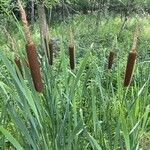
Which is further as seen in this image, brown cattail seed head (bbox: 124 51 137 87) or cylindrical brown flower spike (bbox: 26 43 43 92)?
brown cattail seed head (bbox: 124 51 137 87)

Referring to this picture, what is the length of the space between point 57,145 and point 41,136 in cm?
7

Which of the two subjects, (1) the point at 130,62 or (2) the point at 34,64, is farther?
(1) the point at 130,62

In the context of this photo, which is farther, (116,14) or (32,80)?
(116,14)

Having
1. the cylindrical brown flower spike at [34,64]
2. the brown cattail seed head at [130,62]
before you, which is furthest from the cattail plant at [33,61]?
the brown cattail seed head at [130,62]

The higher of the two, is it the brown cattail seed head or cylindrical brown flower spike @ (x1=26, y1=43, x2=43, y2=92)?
cylindrical brown flower spike @ (x1=26, y1=43, x2=43, y2=92)

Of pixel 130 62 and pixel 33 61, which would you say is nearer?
pixel 33 61

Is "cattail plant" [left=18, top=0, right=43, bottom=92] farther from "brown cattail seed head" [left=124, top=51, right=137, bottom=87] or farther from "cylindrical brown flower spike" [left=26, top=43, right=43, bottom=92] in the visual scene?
"brown cattail seed head" [left=124, top=51, right=137, bottom=87]

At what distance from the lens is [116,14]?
2142 cm

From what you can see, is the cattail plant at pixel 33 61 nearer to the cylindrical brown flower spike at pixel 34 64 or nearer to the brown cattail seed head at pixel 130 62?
the cylindrical brown flower spike at pixel 34 64

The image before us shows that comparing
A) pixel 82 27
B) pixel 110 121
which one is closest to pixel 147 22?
pixel 82 27

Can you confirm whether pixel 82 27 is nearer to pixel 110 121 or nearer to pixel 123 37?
pixel 123 37

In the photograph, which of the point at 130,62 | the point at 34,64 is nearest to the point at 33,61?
the point at 34,64

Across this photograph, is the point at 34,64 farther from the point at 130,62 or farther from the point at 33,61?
the point at 130,62

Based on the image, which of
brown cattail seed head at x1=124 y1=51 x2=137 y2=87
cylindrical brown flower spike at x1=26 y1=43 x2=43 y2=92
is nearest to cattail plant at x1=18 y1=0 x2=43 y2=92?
cylindrical brown flower spike at x1=26 y1=43 x2=43 y2=92
